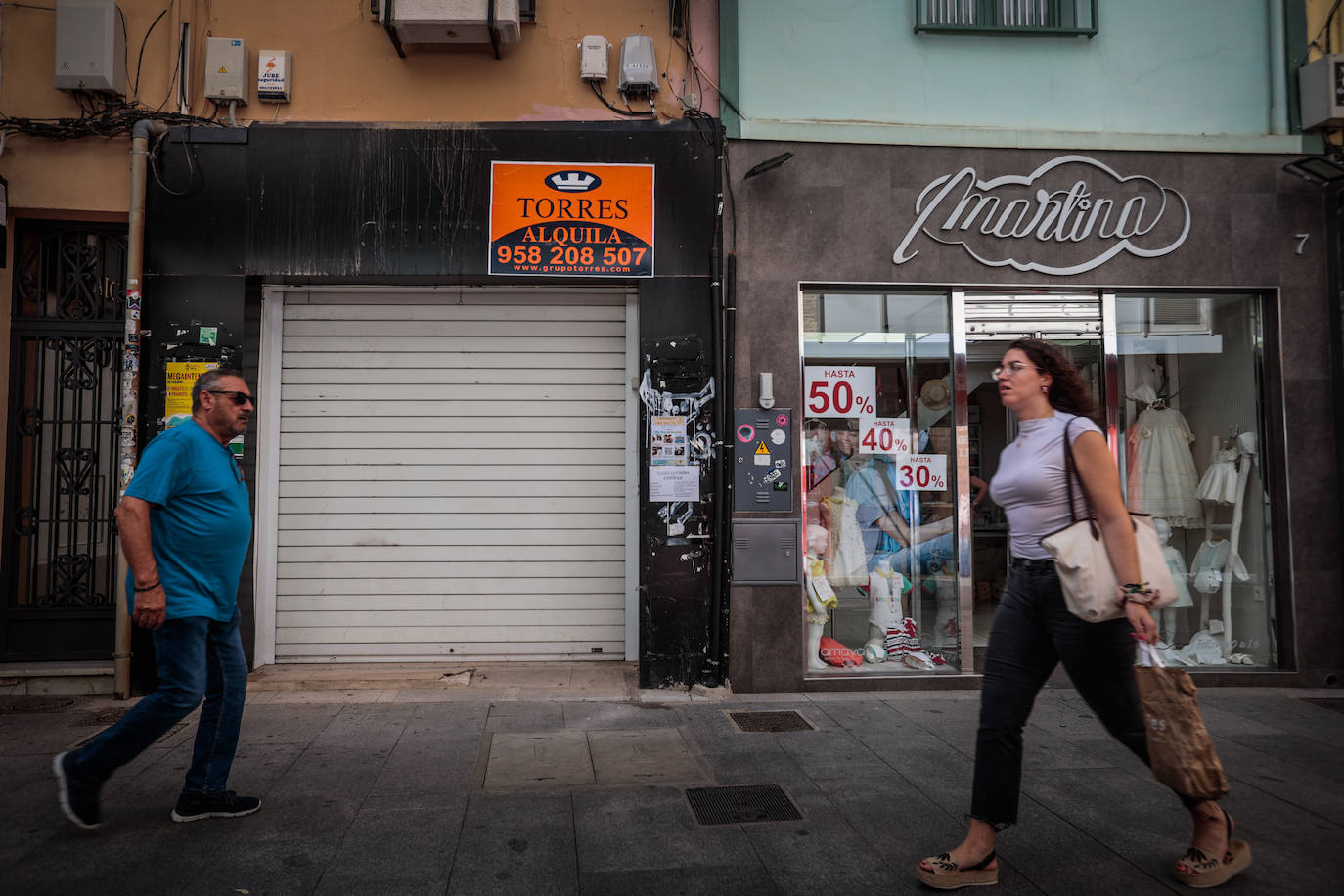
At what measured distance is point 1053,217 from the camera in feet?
21.6

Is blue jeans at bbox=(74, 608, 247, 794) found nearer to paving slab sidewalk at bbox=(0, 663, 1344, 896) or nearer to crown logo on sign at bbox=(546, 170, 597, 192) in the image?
paving slab sidewalk at bbox=(0, 663, 1344, 896)

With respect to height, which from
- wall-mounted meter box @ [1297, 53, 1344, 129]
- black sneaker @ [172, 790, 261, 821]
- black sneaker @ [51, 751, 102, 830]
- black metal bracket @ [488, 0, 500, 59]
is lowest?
black sneaker @ [172, 790, 261, 821]

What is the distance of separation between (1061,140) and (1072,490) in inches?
181

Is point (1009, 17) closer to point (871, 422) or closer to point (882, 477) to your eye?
point (871, 422)

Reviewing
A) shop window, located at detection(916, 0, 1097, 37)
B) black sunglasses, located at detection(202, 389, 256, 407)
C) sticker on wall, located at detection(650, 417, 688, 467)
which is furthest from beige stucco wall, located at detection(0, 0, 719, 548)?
black sunglasses, located at detection(202, 389, 256, 407)

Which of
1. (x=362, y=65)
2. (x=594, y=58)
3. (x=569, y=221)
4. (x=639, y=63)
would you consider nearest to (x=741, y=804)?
(x=569, y=221)

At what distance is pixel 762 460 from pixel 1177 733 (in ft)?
11.7

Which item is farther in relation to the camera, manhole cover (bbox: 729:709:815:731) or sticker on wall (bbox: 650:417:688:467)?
sticker on wall (bbox: 650:417:688:467)

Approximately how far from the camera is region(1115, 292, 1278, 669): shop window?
269 inches

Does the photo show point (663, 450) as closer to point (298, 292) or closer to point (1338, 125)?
point (298, 292)

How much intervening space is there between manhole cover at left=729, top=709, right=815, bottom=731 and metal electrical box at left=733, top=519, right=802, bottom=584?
994 mm

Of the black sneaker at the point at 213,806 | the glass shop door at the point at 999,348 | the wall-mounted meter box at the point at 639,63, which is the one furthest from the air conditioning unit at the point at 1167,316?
the black sneaker at the point at 213,806

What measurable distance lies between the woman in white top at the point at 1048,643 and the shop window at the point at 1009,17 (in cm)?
448

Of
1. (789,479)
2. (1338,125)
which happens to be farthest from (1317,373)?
(789,479)
